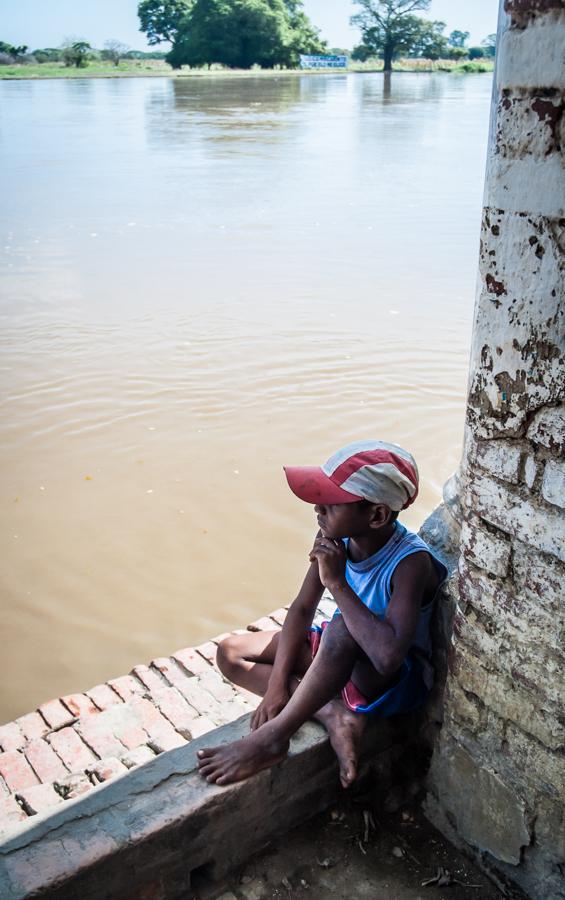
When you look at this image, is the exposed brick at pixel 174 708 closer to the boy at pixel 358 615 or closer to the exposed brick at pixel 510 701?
the boy at pixel 358 615

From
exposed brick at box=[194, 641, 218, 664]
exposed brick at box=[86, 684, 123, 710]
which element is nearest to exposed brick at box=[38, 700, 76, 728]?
exposed brick at box=[86, 684, 123, 710]

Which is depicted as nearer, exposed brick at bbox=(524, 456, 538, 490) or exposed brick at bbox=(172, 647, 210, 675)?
exposed brick at bbox=(524, 456, 538, 490)

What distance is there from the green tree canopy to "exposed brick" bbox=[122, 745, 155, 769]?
2884 inches

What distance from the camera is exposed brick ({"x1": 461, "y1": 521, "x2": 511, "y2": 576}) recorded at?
1.89 meters

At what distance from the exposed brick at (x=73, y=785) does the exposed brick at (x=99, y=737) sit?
0.31 meters

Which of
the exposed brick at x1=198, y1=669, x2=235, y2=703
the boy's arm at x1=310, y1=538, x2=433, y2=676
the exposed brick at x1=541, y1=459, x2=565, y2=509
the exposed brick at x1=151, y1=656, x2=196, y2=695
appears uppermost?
the exposed brick at x1=541, y1=459, x2=565, y2=509

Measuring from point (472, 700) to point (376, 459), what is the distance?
71cm

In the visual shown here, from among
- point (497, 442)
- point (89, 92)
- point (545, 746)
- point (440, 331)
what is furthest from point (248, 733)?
point (89, 92)

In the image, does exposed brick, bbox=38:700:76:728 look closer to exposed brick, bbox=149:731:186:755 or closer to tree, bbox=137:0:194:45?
exposed brick, bbox=149:731:186:755

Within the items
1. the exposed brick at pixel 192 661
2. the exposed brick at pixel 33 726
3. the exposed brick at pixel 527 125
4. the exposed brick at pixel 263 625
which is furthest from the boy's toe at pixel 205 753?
the exposed brick at pixel 527 125

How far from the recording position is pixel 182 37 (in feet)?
241

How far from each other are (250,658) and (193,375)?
15.2 feet

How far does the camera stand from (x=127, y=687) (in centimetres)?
343

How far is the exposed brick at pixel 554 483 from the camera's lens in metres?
1.68
